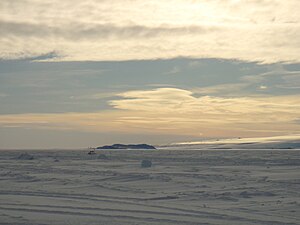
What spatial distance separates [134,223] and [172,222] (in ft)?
4.29

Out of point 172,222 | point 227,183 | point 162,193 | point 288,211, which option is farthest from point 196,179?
point 172,222

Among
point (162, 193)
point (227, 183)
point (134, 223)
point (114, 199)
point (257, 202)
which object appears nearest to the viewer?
point (134, 223)

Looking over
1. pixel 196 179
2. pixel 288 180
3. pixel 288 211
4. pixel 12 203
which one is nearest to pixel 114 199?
pixel 12 203

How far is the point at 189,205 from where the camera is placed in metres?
19.4

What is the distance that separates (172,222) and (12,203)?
8445 millimetres

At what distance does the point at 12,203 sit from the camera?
20266 millimetres

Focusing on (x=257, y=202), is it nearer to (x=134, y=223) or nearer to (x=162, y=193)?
(x=162, y=193)

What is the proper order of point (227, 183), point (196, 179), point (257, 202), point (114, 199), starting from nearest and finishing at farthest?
1. point (257, 202)
2. point (114, 199)
3. point (227, 183)
4. point (196, 179)

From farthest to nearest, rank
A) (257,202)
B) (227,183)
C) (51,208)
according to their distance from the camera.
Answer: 1. (227,183)
2. (257,202)
3. (51,208)

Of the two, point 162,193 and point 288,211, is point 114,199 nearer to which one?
point 162,193

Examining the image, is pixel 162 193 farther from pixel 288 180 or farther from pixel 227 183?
pixel 288 180

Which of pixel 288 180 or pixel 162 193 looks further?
pixel 288 180

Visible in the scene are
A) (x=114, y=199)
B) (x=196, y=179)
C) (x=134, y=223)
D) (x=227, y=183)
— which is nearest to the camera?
(x=134, y=223)

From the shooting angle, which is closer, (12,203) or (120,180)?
(12,203)
